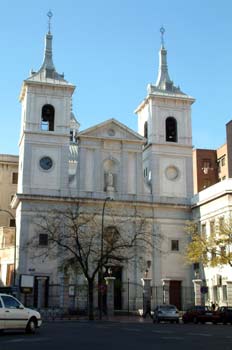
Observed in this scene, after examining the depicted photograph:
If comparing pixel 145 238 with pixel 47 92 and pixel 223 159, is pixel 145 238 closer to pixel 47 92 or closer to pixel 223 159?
pixel 47 92

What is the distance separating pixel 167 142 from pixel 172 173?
330cm

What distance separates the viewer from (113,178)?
55.8m

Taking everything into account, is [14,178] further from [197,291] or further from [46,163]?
[197,291]

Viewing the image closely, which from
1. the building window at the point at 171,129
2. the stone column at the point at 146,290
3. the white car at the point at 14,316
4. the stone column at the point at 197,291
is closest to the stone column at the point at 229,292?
the stone column at the point at 197,291

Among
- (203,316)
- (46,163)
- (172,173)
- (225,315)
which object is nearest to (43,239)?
(46,163)

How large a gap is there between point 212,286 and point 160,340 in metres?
32.2

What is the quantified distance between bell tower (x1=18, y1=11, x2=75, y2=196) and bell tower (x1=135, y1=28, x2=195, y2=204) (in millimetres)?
8896

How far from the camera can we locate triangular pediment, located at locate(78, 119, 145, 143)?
5575cm

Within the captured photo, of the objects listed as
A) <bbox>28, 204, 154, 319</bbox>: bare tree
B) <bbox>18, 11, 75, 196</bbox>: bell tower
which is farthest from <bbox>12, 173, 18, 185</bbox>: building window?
<bbox>28, 204, 154, 319</bbox>: bare tree

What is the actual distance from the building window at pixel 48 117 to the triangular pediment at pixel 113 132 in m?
3.72

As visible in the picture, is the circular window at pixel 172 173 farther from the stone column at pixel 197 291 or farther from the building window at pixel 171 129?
the stone column at pixel 197 291

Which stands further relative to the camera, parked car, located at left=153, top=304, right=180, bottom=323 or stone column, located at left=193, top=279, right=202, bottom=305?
stone column, located at left=193, top=279, right=202, bottom=305

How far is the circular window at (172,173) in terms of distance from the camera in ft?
Result: 187

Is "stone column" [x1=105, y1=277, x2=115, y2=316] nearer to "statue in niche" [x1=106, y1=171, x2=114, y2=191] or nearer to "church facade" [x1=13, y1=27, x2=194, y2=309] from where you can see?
"church facade" [x1=13, y1=27, x2=194, y2=309]
